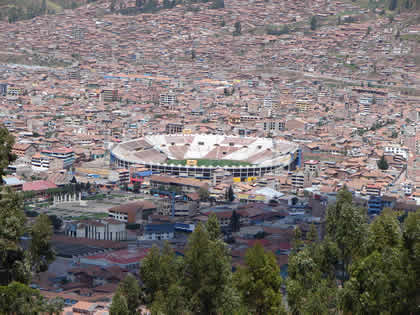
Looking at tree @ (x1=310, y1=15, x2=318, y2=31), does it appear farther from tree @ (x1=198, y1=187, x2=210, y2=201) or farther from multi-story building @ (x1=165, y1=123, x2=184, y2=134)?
tree @ (x1=198, y1=187, x2=210, y2=201)

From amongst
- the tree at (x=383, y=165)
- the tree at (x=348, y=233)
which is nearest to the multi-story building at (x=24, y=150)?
the tree at (x=383, y=165)

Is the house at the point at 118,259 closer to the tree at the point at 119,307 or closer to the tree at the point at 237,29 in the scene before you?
the tree at the point at 119,307

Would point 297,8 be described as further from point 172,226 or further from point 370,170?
point 172,226

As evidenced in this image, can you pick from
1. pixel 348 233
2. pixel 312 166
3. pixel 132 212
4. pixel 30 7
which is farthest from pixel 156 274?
pixel 30 7

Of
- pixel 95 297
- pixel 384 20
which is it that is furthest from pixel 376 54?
pixel 95 297

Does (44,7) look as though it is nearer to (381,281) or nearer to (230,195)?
(230,195)

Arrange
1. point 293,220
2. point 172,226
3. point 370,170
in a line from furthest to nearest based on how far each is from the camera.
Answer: point 370,170, point 293,220, point 172,226
